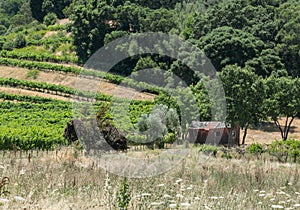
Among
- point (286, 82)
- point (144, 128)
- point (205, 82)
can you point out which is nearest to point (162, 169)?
point (144, 128)

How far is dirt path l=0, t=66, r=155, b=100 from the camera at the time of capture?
48250 millimetres

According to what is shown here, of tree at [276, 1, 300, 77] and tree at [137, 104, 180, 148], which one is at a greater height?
tree at [276, 1, 300, 77]

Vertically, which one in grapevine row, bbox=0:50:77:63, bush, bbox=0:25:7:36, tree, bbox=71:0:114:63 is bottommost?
grapevine row, bbox=0:50:77:63

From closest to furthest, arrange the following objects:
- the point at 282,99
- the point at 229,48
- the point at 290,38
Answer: the point at 282,99 < the point at 229,48 < the point at 290,38

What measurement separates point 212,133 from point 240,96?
3.54m

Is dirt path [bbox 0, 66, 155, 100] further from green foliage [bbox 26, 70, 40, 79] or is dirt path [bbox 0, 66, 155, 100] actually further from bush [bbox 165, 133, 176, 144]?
bush [bbox 165, 133, 176, 144]

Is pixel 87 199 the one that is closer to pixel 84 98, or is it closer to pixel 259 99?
pixel 259 99

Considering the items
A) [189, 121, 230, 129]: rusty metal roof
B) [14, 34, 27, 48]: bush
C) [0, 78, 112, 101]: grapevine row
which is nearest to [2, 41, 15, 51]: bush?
[14, 34, 27, 48]: bush

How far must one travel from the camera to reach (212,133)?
32.8m

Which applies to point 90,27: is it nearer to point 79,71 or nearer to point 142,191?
point 79,71

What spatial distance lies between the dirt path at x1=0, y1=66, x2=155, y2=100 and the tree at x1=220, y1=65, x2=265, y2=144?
1688 cm

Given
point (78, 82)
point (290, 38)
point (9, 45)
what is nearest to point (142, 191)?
point (290, 38)

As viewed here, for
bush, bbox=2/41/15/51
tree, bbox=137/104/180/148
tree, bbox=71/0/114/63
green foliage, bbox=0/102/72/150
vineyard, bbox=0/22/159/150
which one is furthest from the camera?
bush, bbox=2/41/15/51

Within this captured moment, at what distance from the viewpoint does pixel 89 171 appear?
1099 cm
